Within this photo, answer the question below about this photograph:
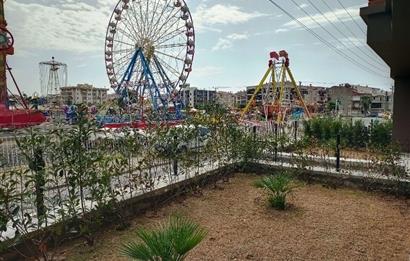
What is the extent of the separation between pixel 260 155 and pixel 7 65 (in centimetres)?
1459

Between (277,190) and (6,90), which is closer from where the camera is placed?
(277,190)

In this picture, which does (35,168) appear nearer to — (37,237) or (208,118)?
(37,237)

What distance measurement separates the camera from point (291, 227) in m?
3.95

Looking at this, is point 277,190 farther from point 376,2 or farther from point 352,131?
point 352,131

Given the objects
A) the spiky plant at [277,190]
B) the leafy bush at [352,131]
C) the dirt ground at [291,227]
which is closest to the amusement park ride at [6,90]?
the leafy bush at [352,131]

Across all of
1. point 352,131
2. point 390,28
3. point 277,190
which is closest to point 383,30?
point 390,28

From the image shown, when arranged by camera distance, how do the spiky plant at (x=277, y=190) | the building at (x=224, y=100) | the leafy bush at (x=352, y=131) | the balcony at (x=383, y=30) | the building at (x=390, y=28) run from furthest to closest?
the leafy bush at (x=352, y=131), the building at (x=224, y=100), the spiky plant at (x=277, y=190), the balcony at (x=383, y=30), the building at (x=390, y=28)

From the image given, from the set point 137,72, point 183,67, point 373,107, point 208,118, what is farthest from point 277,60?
point 373,107

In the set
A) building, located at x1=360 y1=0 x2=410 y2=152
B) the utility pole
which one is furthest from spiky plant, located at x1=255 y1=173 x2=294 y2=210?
the utility pole

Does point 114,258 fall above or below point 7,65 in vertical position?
below

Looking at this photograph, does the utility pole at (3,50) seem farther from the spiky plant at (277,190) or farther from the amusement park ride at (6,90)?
the spiky plant at (277,190)

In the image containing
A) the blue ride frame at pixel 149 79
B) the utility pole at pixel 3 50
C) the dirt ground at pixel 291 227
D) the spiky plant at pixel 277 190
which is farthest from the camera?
the blue ride frame at pixel 149 79

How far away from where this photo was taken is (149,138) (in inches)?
195

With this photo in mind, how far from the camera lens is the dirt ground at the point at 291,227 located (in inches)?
128
